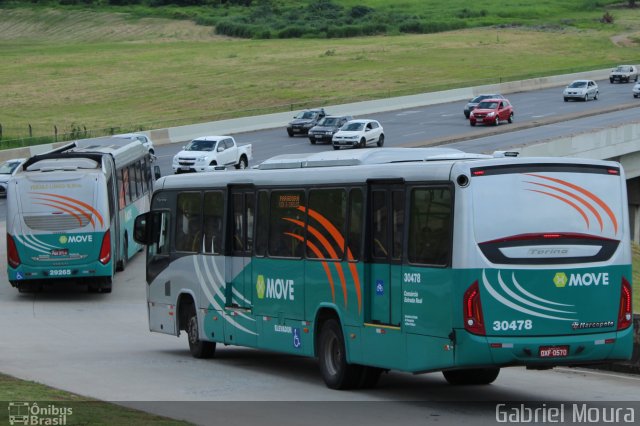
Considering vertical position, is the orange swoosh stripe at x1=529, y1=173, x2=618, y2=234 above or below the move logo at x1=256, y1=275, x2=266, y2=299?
above

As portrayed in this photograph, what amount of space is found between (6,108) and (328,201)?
89.0m

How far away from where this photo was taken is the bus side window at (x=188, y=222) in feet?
66.4

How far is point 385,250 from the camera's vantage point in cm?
1554

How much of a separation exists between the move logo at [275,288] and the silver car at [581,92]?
74.2 metres

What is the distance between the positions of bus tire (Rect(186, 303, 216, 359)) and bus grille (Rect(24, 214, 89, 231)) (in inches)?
460

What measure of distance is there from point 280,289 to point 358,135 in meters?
46.3

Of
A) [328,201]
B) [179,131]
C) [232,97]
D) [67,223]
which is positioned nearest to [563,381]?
[328,201]

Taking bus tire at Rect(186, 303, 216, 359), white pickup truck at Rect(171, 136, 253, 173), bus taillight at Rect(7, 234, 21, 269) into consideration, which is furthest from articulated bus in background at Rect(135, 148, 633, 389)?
white pickup truck at Rect(171, 136, 253, 173)

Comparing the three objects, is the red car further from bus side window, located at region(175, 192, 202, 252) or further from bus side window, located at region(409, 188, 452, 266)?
bus side window, located at region(409, 188, 452, 266)

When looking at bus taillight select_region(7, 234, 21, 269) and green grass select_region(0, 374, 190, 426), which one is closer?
green grass select_region(0, 374, 190, 426)

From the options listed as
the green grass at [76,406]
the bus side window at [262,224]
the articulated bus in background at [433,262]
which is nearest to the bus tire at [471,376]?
the articulated bus in background at [433,262]

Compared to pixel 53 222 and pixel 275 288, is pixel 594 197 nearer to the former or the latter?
pixel 275 288

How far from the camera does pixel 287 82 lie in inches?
4395

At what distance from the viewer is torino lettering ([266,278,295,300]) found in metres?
17.5
